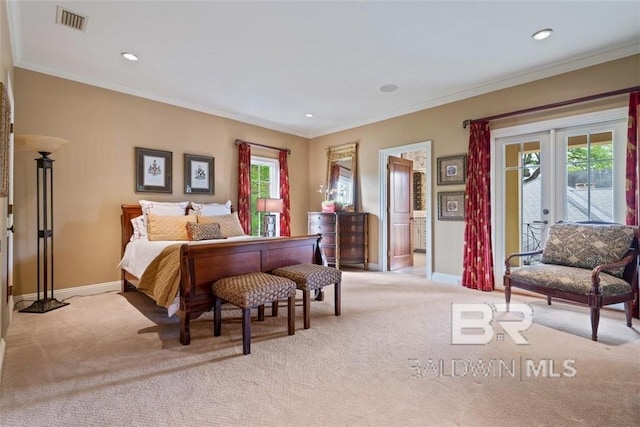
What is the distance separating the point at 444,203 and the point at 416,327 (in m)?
2.37

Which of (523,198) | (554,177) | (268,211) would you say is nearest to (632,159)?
(554,177)

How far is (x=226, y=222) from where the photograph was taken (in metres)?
4.34

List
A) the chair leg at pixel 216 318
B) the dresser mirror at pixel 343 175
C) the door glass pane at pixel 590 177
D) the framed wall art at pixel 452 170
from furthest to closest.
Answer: the dresser mirror at pixel 343 175 → the framed wall art at pixel 452 170 → the door glass pane at pixel 590 177 → the chair leg at pixel 216 318

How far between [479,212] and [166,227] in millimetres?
4037

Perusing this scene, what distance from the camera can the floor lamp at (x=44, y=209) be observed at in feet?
10.2

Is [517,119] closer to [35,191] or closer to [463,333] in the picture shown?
[463,333]

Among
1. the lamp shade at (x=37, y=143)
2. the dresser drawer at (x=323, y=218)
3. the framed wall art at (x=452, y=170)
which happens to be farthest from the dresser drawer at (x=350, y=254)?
the lamp shade at (x=37, y=143)

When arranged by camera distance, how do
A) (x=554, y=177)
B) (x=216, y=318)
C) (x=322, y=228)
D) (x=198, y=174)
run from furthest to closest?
(x=322, y=228)
(x=198, y=174)
(x=554, y=177)
(x=216, y=318)

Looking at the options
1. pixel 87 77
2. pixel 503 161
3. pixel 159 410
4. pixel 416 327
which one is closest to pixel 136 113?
pixel 87 77

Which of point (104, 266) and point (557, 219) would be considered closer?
point (557, 219)

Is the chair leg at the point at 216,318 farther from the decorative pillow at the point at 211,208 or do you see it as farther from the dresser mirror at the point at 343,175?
the dresser mirror at the point at 343,175

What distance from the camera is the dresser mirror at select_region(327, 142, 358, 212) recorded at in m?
5.91

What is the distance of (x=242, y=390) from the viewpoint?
183 centimetres

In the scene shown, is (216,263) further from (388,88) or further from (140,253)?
(388,88)
